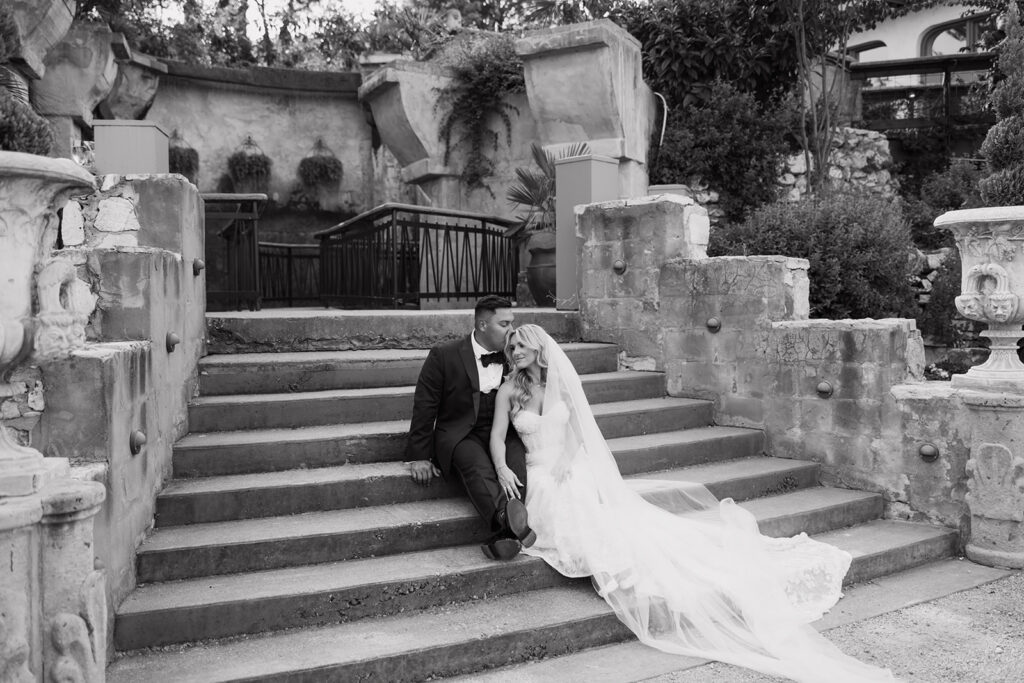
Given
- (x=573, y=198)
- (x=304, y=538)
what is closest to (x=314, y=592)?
(x=304, y=538)

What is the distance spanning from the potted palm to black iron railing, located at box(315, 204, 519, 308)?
13.4 inches

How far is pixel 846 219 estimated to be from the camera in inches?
326

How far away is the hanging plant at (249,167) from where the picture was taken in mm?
12781

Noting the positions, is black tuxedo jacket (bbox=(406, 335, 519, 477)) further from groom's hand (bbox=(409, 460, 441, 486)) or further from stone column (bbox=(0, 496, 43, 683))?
stone column (bbox=(0, 496, 43, 683))

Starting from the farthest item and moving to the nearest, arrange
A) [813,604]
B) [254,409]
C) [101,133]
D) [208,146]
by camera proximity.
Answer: [208,146]
[101,133]
[254,409]
[813,604]

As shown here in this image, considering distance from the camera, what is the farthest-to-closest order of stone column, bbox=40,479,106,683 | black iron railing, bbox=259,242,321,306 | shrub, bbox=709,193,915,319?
black iron railing, bbox=259,242,321,306 → shrub, bbox=709,193,915,319 → stone column, bbox=40,479,106,683

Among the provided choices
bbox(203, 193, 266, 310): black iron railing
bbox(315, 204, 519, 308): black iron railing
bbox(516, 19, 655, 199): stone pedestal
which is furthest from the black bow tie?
bbox(516, 19, 655, 199): stone pedestal

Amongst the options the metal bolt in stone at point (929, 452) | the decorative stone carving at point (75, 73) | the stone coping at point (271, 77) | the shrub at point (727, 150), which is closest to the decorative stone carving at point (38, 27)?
the decorative stone carving at point (75, 73)

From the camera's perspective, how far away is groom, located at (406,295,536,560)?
4555 millimetres

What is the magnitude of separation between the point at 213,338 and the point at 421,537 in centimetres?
251

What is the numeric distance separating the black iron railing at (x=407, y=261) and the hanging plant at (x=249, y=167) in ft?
10.3

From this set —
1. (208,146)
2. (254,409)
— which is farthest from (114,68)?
(254,409)

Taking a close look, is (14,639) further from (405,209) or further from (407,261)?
(407,261)

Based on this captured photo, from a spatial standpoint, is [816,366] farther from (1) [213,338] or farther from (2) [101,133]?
(2) [101,133]
